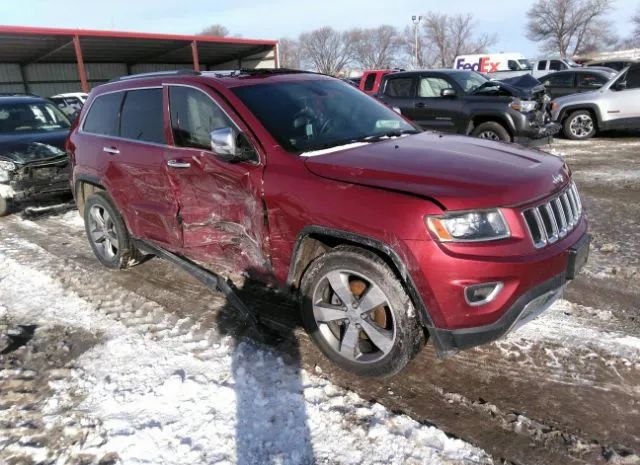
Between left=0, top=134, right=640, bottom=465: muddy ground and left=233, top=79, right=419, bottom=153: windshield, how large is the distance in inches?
55.2

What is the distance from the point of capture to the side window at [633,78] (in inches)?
445

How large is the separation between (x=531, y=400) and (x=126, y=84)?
4127mm

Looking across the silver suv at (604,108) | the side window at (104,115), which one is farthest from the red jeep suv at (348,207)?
the silver suv at (604,108)

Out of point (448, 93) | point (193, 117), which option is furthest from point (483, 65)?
point (193, 117)

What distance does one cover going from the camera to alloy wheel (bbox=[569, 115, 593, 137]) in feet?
40.1

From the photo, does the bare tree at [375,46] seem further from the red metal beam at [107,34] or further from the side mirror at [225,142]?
the side mirror at [225,142]

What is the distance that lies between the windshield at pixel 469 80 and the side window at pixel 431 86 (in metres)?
0.24

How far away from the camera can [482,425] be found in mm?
2674

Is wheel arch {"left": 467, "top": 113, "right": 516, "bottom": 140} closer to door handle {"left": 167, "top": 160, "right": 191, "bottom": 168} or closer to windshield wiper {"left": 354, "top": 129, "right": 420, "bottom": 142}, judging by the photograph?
windshield wiper {"left": 354, "top": 129, "right": 420, "bottom": 142}

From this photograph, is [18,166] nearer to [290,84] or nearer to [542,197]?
[290,84]

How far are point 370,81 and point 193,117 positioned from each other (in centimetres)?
1183

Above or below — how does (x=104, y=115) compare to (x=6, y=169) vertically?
above

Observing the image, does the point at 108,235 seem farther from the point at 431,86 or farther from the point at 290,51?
the point at 290,51

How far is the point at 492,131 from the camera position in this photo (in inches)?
388
